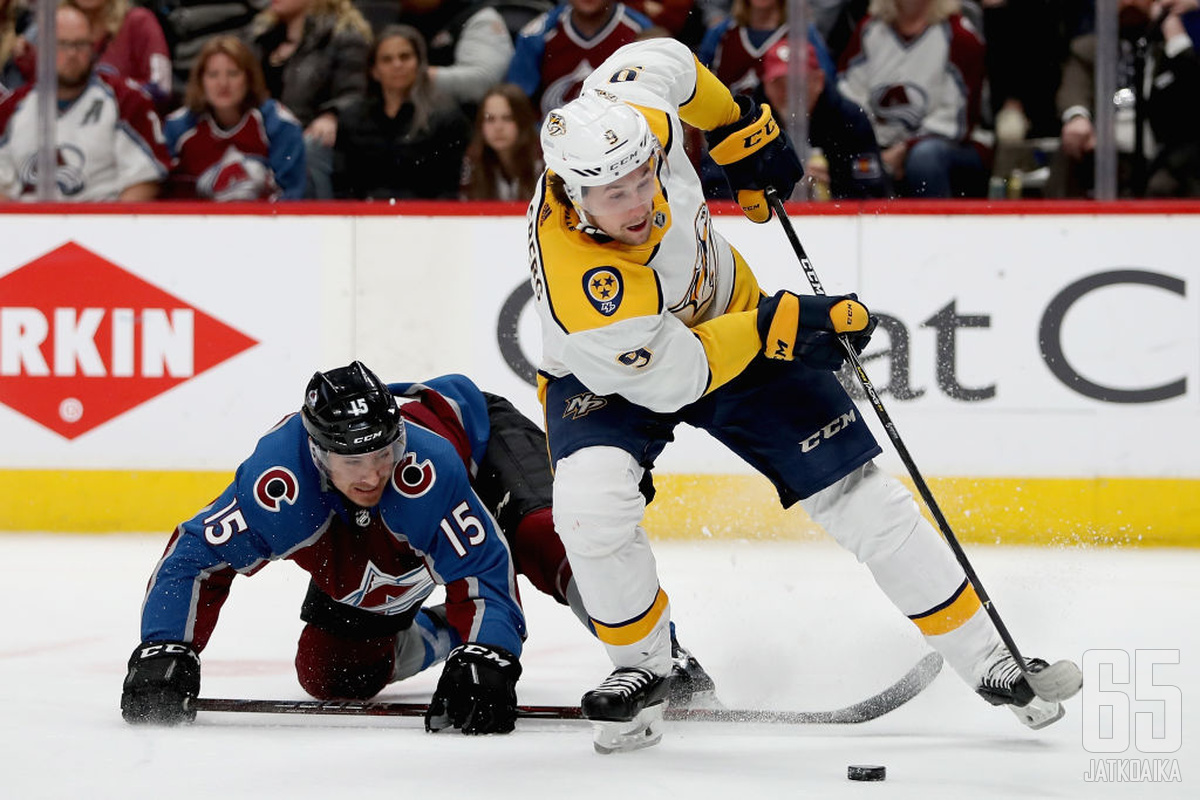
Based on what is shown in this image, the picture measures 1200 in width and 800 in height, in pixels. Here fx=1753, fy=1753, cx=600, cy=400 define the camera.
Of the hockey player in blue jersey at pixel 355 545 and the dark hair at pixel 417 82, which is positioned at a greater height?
the dark hair at pixel 417 82

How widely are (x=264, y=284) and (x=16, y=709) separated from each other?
2.69 m

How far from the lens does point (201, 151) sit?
6.09m

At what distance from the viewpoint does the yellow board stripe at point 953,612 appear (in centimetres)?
318

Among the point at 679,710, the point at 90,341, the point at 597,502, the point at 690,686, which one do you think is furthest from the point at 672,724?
the point at 90,341

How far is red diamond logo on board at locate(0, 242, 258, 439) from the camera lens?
5922 millimetres

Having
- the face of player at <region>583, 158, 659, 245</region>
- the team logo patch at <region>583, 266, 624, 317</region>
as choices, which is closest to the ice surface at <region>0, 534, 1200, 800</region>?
the team logo patch at <region>583, 266, 624, 317</region>

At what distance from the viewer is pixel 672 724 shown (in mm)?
3373

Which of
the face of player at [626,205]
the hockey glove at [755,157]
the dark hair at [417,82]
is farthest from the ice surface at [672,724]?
the dark hair at [417,82]

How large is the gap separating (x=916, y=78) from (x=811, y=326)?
2980mm

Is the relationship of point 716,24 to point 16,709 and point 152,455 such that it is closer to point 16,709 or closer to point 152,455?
point 152,455

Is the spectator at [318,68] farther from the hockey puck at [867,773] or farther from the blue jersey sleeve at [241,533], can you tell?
the hockey puck at [867,773]

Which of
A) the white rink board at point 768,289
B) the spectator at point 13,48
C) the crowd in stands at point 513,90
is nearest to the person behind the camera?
the white rink board at point 768,289

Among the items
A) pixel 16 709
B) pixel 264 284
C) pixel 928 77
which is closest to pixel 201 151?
pixel 264 284

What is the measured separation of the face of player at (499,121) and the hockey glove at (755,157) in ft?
7.38
